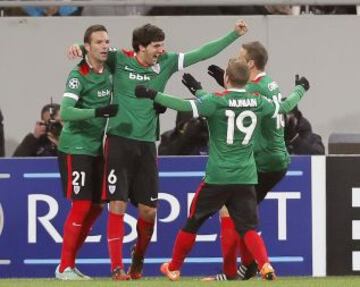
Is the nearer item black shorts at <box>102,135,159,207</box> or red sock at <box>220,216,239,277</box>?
black shorts at <box>102,135,159,207</box>

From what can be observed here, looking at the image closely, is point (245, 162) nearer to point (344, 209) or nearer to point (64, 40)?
point (344, 209)

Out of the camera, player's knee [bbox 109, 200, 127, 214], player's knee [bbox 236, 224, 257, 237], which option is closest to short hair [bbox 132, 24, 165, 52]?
player's knee [bbox 109, 200, 127, 214]

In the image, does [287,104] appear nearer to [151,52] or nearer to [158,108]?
[158,108]

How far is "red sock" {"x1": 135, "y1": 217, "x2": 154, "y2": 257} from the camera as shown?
1532 cm

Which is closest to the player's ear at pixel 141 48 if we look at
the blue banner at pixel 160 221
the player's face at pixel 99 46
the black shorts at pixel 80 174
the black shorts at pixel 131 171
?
the player's face at pixel 99 46

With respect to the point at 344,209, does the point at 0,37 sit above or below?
above

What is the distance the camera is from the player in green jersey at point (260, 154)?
15.1 meters

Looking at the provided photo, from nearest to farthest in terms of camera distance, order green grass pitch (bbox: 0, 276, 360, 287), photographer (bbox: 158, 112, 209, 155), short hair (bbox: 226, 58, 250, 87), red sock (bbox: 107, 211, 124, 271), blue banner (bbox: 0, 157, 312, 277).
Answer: green grass pitch (bbox: 0, 276, 360, 287), short hair (bbox: 226, 58, 250, 87), red sock (bbox: 107, 211, 124, 271), blue banner (bbox: 0, 157, 312, 277), photographer (bbox: 158, 112, 209, 155)

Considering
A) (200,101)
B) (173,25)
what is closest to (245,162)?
(200,101)

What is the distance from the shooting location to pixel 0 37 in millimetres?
18531

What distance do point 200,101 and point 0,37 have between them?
4829 millimetres

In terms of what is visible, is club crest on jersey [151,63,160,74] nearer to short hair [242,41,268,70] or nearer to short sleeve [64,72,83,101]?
short sleeve [64,72,83,101]

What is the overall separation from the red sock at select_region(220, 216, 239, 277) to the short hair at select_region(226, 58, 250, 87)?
58.9 inches

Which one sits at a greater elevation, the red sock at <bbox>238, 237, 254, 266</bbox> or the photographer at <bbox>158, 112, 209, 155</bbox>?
the photographer at <bbox>158, 112, 209, 155</bbox>
